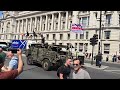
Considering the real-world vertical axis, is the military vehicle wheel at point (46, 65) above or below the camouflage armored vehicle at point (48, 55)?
below

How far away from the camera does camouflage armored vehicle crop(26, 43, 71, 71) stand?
61.3 ft

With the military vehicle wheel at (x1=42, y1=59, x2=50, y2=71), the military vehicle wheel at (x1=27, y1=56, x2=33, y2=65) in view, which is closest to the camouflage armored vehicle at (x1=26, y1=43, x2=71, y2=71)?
the military vehicle wheel at (x1=42, y1=59, x2=50, y2=71)

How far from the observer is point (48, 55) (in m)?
19.3

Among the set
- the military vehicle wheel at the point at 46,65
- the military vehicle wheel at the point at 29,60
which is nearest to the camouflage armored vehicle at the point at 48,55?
the military vehicle wheel at the point at 46,65

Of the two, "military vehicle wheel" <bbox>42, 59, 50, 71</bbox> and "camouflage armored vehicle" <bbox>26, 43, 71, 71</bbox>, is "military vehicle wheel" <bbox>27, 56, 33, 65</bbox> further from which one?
"military vehicle wheel" <bbox>42, 59, 50, 71</bbox>

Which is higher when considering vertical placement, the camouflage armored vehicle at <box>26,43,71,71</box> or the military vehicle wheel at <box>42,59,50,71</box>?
the camouflage armored vehicle at <box>26,43,71,71</box>

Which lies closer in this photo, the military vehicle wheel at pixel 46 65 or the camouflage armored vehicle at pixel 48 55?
the camouflage armored vehicle at pixel 48 55

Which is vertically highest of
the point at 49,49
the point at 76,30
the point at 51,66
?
the point at 76,30

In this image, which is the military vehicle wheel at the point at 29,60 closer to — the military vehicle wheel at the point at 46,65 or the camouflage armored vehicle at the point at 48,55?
the camouflage armored vehicle at the point at 48,55

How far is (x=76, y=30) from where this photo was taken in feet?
57.6

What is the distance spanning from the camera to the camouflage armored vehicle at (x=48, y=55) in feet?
61.3
